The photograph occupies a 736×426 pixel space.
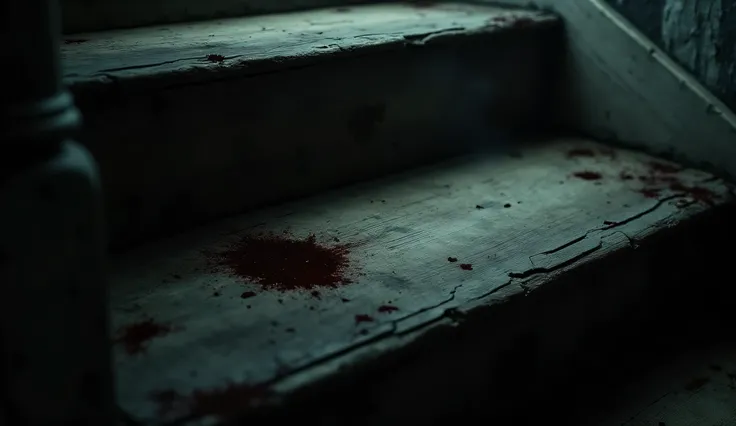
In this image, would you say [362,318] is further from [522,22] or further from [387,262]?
[522,22]

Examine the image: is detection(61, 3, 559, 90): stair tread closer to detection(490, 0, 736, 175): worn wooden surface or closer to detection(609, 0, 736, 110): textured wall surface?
detection(490, 0, 736, 175): worn wooden surface

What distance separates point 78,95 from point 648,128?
1.25 m

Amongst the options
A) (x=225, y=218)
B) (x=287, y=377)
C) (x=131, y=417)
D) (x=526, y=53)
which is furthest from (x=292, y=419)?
(x=526, y=53)

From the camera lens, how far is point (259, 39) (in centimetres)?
142

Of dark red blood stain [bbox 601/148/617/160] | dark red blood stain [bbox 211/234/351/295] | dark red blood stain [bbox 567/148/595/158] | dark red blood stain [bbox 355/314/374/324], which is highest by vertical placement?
dark red blood stain [bbox 567/148/595/158]

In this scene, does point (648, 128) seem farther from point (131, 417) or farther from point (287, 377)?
point (131, 417)

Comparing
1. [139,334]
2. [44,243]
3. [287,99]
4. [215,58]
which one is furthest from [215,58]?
[44,243]

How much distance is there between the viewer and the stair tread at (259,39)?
3.84 feet

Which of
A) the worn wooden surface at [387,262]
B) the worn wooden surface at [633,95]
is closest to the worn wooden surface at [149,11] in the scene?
the worn wooden surface at [387,262]

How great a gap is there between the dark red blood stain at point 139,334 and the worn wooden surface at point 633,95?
1224 millimetres

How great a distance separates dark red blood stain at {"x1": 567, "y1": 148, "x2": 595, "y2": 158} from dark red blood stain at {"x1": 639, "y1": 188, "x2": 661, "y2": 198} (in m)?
0.22

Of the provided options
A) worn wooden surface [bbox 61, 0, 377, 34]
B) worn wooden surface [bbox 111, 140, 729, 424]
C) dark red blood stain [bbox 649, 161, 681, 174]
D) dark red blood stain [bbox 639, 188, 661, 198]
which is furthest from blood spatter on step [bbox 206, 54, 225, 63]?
dark red blood stain [bbox 649, 161, 681, 174]

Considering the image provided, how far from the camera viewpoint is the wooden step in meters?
1.16

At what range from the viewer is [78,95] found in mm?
1064
